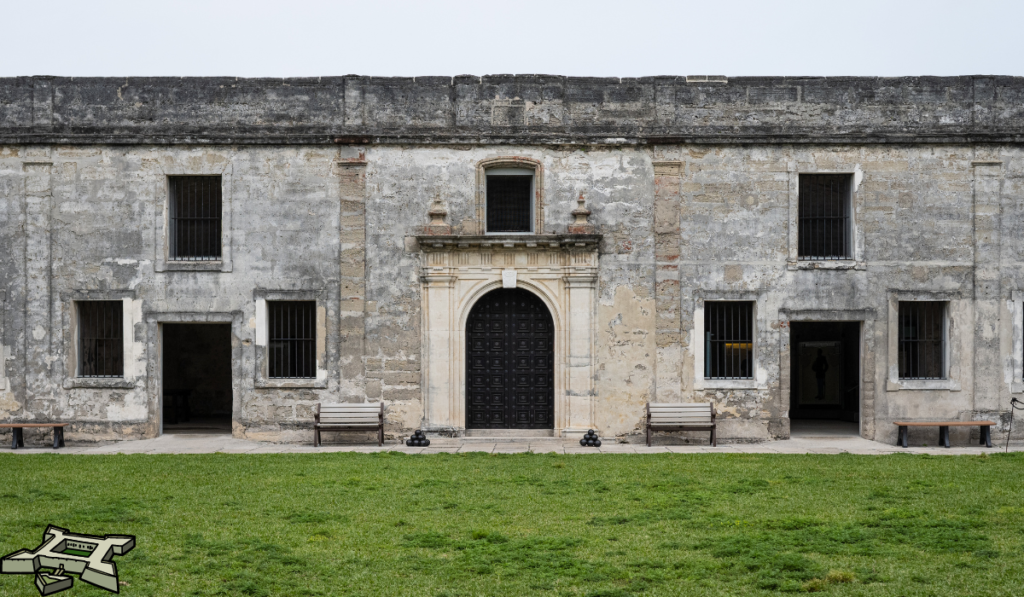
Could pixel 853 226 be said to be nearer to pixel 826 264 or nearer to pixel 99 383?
pixel 826 264

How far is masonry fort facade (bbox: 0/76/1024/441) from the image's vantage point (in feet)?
49.3

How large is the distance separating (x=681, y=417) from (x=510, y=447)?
2.91 meters

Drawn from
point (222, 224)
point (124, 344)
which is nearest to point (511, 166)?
point (222, 224)

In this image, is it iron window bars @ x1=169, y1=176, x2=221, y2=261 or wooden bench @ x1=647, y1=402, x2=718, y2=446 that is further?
iron window bars @ x1=169, y1=176, x2=221, y2=261

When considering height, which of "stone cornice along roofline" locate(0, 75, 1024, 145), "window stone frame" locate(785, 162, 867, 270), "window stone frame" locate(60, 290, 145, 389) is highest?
"stone cornice along roofline" locate(0, 75, 1024, 145)

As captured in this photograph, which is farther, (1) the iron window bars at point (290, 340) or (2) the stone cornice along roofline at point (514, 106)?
(1) the iron window bars at point (290, 340)

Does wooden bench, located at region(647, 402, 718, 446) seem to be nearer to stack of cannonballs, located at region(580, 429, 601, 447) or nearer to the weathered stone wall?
stack of cannonballs, located at region(580, 429, 601, 447)

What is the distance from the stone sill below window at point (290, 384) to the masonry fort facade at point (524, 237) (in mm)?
47

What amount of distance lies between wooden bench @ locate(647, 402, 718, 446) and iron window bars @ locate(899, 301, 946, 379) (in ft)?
12.1

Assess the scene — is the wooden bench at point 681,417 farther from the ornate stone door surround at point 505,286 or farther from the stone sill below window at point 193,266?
the stone sill below window at point 193,266

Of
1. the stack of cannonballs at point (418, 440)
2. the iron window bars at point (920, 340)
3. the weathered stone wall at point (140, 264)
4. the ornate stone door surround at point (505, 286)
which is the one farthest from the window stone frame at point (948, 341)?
the weathered stone wall at point (140, 264)

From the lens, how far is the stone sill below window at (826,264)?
49.4 feet

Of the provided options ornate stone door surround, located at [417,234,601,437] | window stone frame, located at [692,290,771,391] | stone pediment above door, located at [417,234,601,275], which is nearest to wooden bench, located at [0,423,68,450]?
ornate stone door surround, located at [417,234,601,437]

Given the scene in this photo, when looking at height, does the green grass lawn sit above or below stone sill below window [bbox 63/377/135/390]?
below
